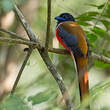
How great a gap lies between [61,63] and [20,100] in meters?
2.92

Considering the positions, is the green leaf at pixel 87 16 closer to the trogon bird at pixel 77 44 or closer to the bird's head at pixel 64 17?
the trogon bird at pixel 77 44

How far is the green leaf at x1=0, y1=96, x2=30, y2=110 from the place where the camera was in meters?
1.10

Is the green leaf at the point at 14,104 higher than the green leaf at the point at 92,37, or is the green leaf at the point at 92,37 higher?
the green leaf at the point at 14,104

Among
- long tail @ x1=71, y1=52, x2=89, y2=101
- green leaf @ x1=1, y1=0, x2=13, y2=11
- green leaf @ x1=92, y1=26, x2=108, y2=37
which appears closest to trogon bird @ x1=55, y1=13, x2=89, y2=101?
long tail @ x1=71, y1=52, x2=89, y2=101

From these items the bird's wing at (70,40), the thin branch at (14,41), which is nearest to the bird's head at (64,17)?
the bird's wing at (70,40)

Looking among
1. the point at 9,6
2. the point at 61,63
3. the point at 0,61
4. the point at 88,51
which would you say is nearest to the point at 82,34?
the point at 88,51

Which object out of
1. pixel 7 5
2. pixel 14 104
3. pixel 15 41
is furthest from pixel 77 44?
pixel 14 104

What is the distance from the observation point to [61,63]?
13.5ft

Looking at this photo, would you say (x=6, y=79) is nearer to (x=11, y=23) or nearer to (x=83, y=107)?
(x=11, y=23)

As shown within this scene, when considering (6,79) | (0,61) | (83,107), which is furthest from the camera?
(0,61)

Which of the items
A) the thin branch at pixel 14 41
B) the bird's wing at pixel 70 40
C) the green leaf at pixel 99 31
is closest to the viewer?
the thin branch at pixel 14 41

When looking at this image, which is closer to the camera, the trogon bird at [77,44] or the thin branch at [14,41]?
the thin branch at [14,41]

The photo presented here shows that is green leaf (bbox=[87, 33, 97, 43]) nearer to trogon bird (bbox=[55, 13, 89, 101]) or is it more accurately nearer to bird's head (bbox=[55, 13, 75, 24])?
trogon bird (bbox=[55, 13, 89, 101])

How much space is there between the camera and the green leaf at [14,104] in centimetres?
110
